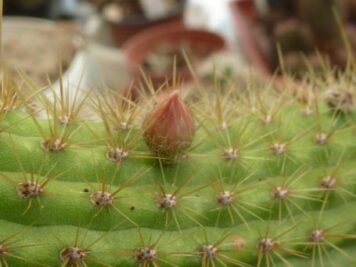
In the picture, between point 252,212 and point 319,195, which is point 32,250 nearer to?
point 252,212

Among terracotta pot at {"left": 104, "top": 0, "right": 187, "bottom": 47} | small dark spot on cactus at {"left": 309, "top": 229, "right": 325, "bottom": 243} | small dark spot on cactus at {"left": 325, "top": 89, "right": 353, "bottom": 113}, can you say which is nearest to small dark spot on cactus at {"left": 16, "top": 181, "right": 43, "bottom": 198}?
small dark spot on cactus at {"left": 309, "top": 229, "right": 325, "bottom": 243}

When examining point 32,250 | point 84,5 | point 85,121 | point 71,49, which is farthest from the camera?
point 84,5

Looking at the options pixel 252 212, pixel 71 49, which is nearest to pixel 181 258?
pixel 252 212

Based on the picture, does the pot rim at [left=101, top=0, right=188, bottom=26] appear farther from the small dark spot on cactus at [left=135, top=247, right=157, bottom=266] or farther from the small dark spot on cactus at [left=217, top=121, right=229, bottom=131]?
the small dark spot on cactus at [left=135, top=247, right=157, bottom=266]

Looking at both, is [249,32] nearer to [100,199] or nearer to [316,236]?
[316,236]

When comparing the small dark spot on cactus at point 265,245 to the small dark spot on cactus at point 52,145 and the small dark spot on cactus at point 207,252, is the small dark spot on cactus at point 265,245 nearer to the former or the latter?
the small dark spot on cactus at point 207,252

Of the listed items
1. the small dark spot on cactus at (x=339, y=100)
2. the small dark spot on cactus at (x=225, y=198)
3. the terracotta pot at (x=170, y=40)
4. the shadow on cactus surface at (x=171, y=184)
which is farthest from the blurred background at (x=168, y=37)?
the small dark spot on cactus at (x=225, y=198)

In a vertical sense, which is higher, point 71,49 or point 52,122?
point 71,49
